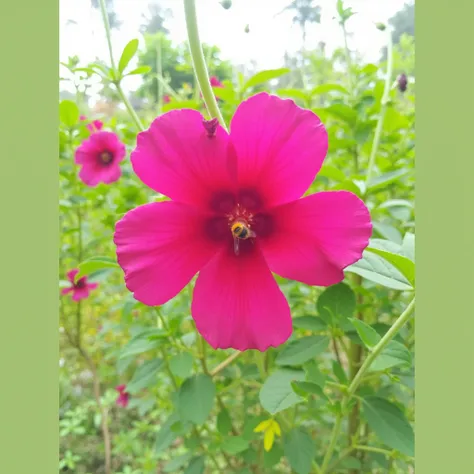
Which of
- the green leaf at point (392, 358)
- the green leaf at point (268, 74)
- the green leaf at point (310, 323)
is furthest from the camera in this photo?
the green leaf at point (268, 74)

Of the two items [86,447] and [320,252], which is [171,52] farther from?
[320,252]

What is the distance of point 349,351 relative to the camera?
3.14ft

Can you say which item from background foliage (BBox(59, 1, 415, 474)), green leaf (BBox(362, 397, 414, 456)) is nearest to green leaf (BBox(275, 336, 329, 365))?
background foliage (BBox(59, 1, 415, 474))

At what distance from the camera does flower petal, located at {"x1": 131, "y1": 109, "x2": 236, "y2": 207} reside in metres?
0.41

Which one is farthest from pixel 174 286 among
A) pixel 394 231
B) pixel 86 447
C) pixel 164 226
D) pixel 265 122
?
pixel 86 447

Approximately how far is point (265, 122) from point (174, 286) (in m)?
0.18

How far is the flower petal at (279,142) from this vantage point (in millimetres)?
406

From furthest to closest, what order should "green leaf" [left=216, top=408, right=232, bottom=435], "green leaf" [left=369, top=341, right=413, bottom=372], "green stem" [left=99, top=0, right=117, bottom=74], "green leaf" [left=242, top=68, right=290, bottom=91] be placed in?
"green leaf" [left=216, top=408, right=232, bottom=435], "green leaf" [left=242, top=68, right=290, bottom=91], "green stem" [left=99, top=0, right=117, bottom=74], "green leaf" [left=369, top=341, right=413, bottom=372]

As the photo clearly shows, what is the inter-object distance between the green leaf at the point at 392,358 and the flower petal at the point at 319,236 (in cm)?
14

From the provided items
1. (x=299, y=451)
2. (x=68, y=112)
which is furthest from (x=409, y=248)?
(x=68, y=112)

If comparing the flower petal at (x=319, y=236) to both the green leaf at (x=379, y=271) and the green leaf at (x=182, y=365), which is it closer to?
the green leaf at (x=379, y=271)

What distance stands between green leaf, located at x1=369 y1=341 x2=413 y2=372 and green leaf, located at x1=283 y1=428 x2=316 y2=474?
1.06 ft

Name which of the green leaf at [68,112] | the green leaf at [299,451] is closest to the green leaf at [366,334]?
the green leaf at [299,451]

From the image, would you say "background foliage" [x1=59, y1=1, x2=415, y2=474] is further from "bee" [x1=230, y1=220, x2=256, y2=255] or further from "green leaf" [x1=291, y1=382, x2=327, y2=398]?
"bee" [x1=230, y1=220, x2=256, y2=255]
